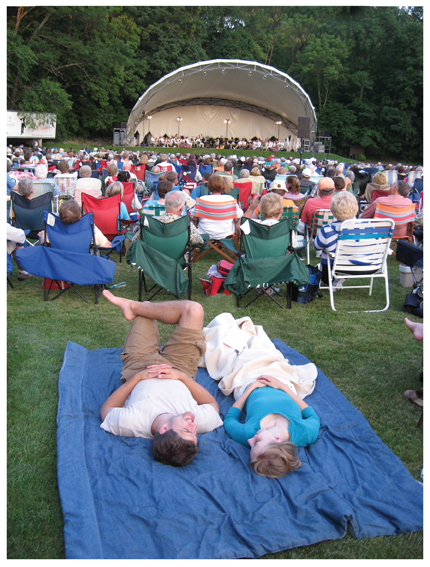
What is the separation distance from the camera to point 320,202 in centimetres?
636

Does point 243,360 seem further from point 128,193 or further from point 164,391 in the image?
point 128,193

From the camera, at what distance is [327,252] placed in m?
5.14

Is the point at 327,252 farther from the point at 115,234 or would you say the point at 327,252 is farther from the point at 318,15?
the point at 318,15

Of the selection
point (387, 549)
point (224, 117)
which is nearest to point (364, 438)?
point (387, 549)

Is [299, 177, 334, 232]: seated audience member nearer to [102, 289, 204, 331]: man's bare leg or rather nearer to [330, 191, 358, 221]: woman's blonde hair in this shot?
[330, 191, 358, 221]: woman's blonde hair

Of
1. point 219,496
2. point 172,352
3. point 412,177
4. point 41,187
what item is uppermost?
point 412,177

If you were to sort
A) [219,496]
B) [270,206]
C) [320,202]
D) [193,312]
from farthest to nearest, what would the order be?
1. [320,202]
2. [270,206]
3. [193,312]
4. [219,496]

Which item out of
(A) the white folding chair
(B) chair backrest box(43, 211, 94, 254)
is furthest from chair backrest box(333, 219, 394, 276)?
(B) chair backrest box(43, 211, 94, 254)

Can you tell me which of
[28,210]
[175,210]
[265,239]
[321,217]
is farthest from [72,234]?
[321,217]

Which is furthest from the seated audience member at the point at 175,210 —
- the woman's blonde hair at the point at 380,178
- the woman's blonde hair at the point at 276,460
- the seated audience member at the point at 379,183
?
the woman's blonde hair at the point at 380,178

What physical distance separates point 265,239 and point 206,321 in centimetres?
115

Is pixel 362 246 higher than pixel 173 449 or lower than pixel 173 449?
higher

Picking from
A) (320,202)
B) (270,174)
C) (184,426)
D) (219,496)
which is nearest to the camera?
(219,496)
